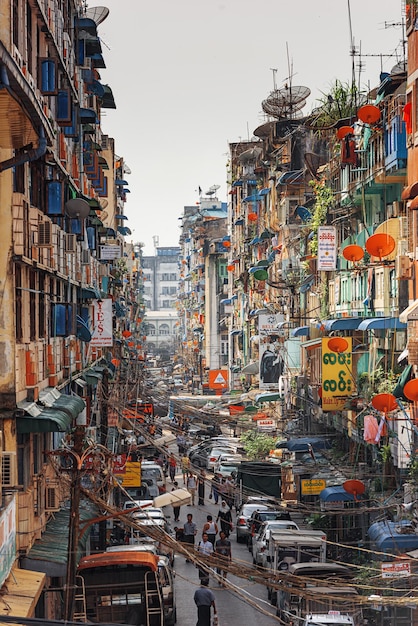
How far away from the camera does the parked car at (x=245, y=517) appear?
37656 mm

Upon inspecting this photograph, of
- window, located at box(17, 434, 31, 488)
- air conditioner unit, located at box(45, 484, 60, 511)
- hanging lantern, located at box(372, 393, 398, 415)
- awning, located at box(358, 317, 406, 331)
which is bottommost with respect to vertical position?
air conditioner unit, located at box(45, 484, 60, 511)

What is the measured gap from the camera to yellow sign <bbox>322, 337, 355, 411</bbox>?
3556 centimetres

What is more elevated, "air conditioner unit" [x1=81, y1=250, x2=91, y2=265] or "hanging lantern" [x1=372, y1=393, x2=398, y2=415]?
"air conditioner unit" [x1=81, y1=250, x2=91, y2=265]

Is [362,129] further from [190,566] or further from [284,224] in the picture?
[284,224]

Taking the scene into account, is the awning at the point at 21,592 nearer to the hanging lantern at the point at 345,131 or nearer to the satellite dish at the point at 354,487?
the satellite dish at the point at 354,487

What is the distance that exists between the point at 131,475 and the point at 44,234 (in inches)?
624

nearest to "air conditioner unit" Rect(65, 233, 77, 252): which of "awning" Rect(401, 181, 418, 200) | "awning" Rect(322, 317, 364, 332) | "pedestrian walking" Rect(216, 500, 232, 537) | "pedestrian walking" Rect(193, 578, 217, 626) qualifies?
"awning" Rect(401, 181, 418, 200)

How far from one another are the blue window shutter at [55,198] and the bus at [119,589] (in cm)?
761

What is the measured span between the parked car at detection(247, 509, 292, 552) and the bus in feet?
42.9

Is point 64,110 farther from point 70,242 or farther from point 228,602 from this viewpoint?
point 228,602

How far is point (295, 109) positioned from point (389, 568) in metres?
44.9

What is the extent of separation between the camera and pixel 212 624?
1003 inches

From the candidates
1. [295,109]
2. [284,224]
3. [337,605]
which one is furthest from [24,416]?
[295,109]

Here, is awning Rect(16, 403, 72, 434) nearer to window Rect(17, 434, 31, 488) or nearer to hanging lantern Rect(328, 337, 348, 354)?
window Rect(17, 434, 31, 488)
